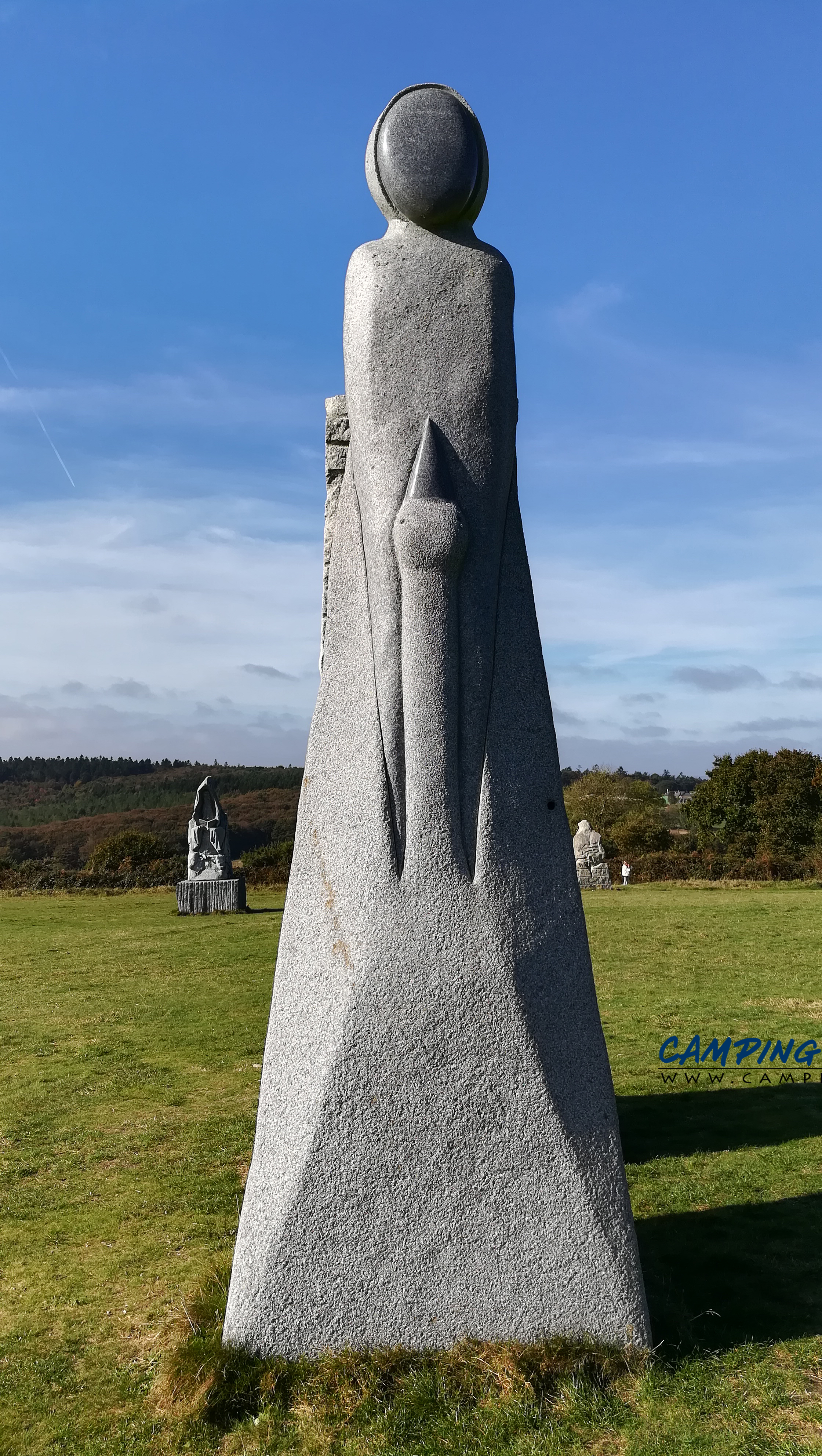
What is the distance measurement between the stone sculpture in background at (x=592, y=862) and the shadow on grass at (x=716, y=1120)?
42.0 ft

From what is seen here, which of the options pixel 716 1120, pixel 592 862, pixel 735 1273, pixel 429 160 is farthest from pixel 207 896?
pixel 429 160

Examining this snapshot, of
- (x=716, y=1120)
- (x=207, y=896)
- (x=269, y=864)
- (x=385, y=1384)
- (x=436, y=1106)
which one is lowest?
(x=716, y=1120)

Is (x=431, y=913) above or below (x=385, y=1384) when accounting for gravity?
above

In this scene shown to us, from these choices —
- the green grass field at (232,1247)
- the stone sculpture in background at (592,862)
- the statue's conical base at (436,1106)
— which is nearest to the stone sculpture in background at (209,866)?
the green grass field at (232,1247)

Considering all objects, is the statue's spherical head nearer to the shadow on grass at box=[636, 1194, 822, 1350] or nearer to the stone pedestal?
the shadow on grass at box=[636, 1194, 822, 1350]

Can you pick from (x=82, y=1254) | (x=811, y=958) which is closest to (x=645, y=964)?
(x=811, y=958)

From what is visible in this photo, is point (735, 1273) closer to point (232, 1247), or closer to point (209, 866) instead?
point (232, 1247)

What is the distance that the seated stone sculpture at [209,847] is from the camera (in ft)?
55.6

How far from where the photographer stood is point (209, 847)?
1703cm

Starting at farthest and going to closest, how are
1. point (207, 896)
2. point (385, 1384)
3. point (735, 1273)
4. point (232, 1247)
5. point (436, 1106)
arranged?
1. point (207, 896)
2. point (232, 1247)
3. point (735, 1273)
4. point (436, 1106)
5. point (385, 1384)

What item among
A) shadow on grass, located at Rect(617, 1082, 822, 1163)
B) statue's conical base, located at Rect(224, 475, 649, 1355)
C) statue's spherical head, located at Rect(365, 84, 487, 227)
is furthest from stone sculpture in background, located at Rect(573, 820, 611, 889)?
statue's spherical head, located at Rect(365, 84, 487, 227)

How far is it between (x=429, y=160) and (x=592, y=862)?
17.4 metres

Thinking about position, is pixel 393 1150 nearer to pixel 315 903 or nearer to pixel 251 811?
pixel 315 903

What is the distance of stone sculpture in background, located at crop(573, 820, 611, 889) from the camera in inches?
770
